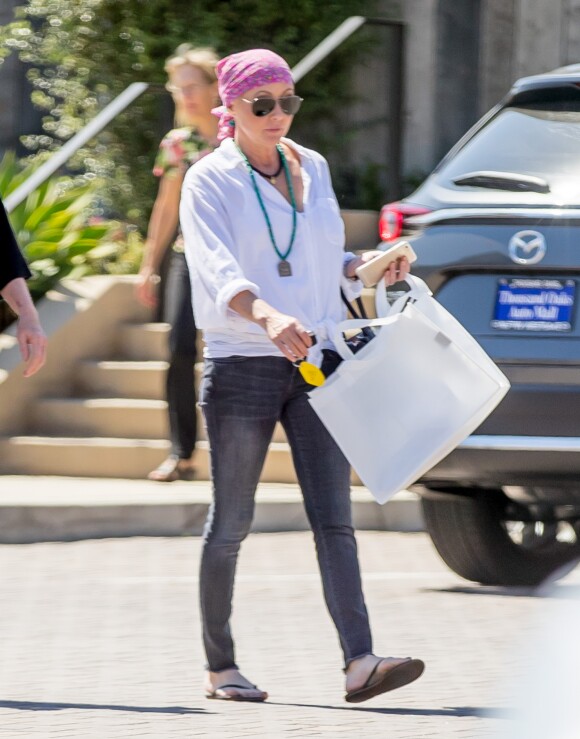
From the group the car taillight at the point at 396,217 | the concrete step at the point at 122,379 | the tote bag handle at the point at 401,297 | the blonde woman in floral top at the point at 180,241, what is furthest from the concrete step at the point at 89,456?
the tote bag handle at the point at 401,297

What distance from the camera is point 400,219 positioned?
21.4ft

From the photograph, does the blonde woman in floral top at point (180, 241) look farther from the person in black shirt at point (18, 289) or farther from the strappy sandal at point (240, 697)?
the strappy sandal at point (240, 697)

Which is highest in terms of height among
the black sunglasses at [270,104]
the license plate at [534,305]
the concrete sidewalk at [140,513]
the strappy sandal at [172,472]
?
the black sunglasses at [270,104]

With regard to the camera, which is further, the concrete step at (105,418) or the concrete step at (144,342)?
the concrete step at (144,342)

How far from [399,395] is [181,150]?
3.84m

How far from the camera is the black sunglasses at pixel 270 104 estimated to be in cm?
500

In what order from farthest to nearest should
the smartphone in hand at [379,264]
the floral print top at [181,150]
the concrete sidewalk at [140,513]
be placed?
the floral print top at [181,150]
the concrete sidewalk at [140,513]
the smartphone in hand at [379,264]

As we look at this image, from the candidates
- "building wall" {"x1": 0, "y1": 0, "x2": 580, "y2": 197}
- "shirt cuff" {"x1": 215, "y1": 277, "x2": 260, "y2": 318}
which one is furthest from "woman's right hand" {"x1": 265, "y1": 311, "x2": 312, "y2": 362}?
"building wall" {"x1": 0, "y1": 0, "x2": 580, "y2": 197}

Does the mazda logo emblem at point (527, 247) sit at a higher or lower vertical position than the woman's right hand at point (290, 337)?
lower

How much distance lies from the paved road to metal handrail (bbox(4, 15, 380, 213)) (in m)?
2.85

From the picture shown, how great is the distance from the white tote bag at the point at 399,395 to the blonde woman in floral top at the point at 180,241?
3455 millimetres

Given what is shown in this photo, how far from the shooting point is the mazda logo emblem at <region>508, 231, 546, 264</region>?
6.04 metres

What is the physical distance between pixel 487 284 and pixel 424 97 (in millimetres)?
7435

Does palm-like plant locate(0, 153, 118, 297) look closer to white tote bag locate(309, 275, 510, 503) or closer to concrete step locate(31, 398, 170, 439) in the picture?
concrete step locate(31, 398, 170, 439)
